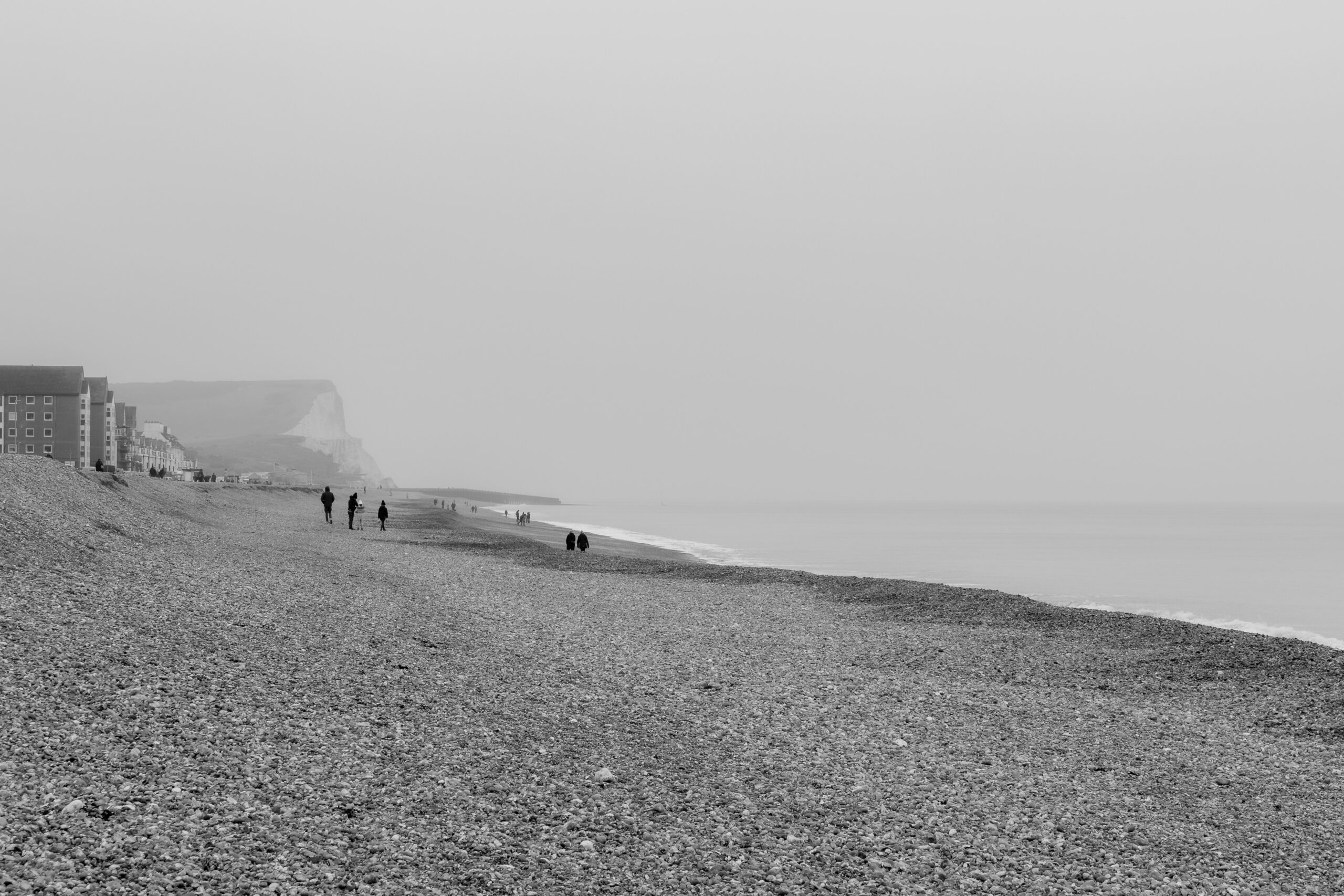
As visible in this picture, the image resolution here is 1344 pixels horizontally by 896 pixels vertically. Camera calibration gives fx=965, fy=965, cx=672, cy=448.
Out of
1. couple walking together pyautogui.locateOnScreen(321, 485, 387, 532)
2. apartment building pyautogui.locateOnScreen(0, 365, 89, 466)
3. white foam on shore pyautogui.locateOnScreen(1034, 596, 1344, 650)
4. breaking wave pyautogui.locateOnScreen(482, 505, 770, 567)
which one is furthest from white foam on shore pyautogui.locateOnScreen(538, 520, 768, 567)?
apartment building pyautogui.locateOnScreen(0, 365, 89, 466)

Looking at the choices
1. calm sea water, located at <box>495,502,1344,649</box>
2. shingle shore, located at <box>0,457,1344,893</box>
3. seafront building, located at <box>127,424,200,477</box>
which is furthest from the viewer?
seafront building, located at <box>127,424,200,477</box>

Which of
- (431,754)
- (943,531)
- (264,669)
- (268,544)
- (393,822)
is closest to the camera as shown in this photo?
(393,822)

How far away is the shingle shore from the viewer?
651 centimetres

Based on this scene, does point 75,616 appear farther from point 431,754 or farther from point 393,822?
point 393,822

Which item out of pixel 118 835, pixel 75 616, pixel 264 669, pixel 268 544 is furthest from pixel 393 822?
pixel 268 544

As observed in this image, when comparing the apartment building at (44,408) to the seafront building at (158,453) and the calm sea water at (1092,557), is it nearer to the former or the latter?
the seafront building at (158,453)

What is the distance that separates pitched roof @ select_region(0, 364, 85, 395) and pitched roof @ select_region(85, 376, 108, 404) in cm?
616

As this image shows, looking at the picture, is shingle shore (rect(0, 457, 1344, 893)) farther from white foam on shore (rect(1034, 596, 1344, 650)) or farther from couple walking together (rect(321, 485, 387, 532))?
couple walking together (rect(321, 485, 387, 532))

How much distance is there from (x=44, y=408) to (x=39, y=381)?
2.97m

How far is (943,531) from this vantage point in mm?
94250

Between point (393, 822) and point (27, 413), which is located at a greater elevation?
point (27, 413)

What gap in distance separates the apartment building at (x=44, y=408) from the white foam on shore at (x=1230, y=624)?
333 feet

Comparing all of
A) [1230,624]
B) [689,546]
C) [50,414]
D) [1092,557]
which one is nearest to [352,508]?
[689,546]

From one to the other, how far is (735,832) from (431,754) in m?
2.97
